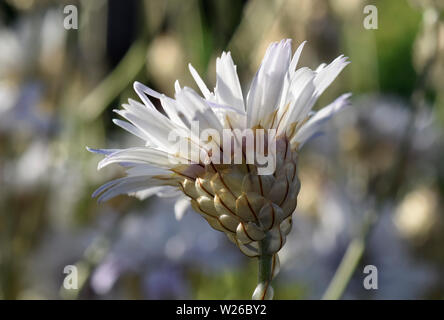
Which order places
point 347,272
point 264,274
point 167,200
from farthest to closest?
point 167,200, point 347,272, point 264,274

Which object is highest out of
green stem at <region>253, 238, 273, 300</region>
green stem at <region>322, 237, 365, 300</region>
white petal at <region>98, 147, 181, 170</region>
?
white petal at <region>98, 147, 181, 170</region>

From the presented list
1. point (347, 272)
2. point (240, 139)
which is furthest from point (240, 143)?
point (347, 272)

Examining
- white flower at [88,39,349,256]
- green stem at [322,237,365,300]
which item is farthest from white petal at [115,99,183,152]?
green stem at [322,237,365,300]

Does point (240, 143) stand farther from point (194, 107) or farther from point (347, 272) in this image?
point (347, 272)

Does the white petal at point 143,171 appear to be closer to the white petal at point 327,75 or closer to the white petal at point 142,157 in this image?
the white petal at point 142,157

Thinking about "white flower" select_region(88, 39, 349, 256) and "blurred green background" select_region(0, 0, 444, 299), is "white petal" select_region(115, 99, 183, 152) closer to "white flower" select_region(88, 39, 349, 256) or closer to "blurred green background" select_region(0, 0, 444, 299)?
"white flower" select_region(88, 39, 349, 256)

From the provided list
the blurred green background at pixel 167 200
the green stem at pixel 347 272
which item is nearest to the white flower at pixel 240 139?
the green stem at pixel 347 272
